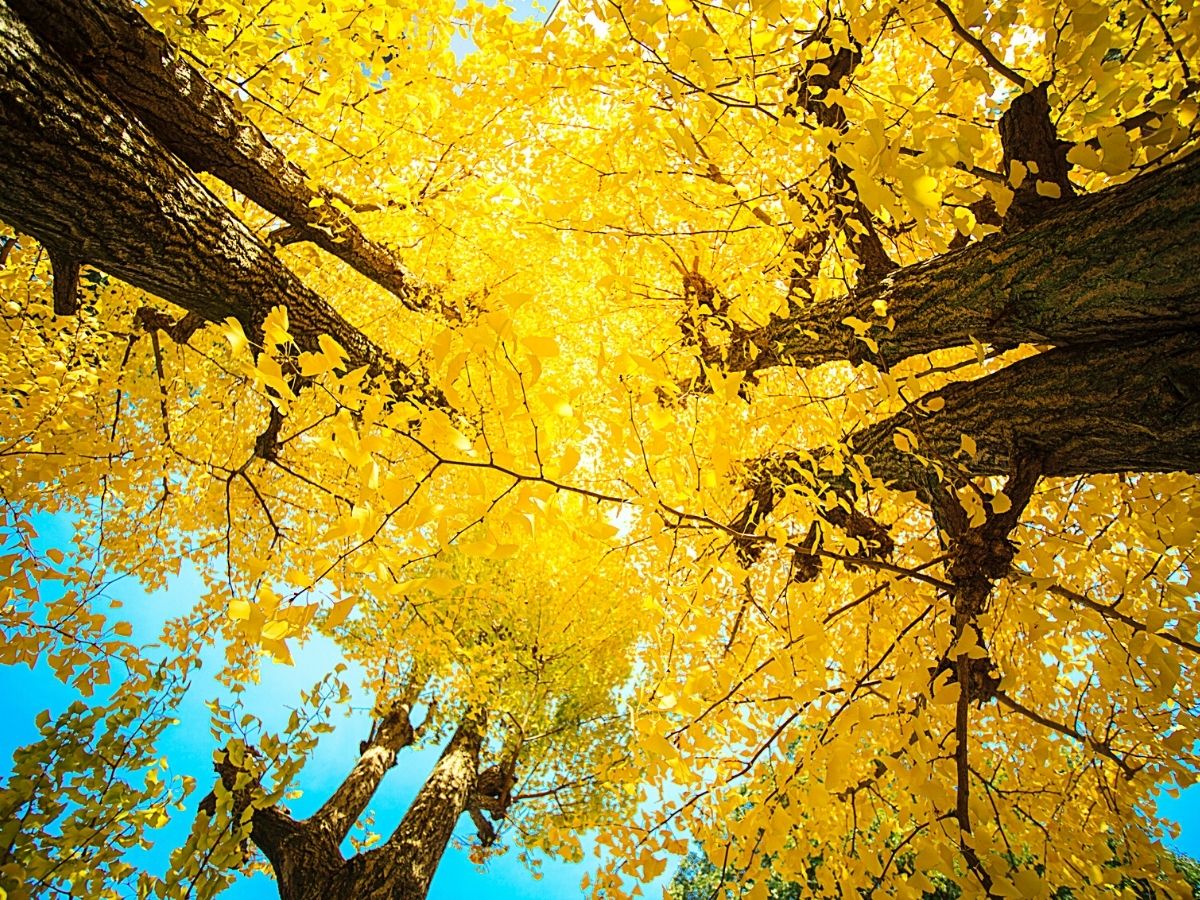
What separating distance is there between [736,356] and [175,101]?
2.52 metres

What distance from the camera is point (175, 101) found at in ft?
6.94

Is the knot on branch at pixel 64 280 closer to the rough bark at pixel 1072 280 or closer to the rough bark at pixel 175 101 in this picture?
the rough bark at pixel 175 101

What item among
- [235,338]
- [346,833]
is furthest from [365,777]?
[235,338]

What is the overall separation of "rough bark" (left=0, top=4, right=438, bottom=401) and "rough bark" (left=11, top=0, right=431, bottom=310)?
0.18 meters

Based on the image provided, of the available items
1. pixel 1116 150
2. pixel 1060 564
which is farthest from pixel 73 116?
pixel 1060 564

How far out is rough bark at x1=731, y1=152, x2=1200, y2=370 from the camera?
1.18 metres

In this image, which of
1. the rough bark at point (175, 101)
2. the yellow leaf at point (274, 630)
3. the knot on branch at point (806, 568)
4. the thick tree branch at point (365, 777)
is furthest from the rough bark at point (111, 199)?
the thick tree branch at point (365, 777)

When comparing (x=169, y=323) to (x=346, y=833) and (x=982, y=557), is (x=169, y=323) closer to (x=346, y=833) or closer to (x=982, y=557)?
(x=346, y=833)

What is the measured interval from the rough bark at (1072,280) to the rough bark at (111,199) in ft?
7.06

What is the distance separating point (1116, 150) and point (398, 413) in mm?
1314

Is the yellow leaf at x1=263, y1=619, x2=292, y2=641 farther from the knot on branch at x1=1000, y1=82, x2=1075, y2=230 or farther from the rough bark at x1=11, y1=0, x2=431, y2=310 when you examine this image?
the knot on branch at x1=1000, y1=82, x2=1075, y2=230

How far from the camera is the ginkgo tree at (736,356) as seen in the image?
1.19m

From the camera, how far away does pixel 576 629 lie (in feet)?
17.5

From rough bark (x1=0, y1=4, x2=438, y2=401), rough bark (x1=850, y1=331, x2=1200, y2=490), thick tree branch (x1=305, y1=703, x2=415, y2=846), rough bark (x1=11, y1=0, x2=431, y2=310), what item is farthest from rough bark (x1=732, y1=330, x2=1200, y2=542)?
thick tree branch (x1=305, y1=703, x2=415, y2=846)
